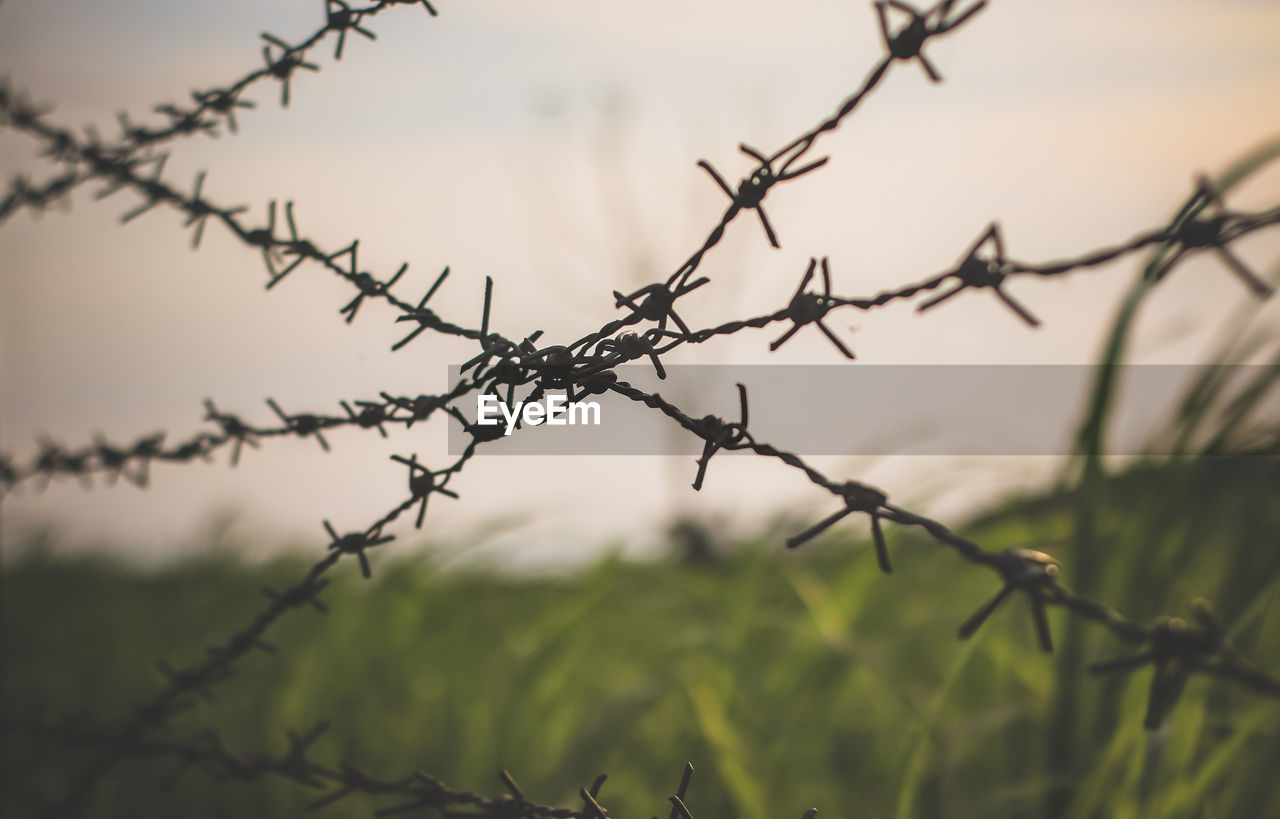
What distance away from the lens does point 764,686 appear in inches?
79.0

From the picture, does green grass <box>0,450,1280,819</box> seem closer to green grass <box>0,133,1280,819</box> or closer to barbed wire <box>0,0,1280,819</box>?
green grass <box>0,133,1280,819</box>

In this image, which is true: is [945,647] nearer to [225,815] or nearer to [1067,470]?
[1067,470]

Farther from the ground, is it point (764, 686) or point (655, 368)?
point (655, 368)

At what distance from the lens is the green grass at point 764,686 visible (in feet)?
4.63

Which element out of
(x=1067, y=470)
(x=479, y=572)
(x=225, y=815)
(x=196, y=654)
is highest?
(x=1067, y=470)

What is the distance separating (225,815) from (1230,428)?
2.49 m

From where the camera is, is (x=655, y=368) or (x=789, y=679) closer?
(x=655, y=368)

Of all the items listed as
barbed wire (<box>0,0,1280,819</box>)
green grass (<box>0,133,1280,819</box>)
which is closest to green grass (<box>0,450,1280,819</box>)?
green grass (<box>0,133,1280,819</box>)

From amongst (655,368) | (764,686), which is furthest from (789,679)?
(655,368)

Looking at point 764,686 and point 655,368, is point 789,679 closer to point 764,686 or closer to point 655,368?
point 764,686

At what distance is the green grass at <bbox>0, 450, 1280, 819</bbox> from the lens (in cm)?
141

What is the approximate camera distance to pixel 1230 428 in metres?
1.43

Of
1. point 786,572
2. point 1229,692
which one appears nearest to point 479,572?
point 786,572

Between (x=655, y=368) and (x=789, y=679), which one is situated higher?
(x=655, y=368)
